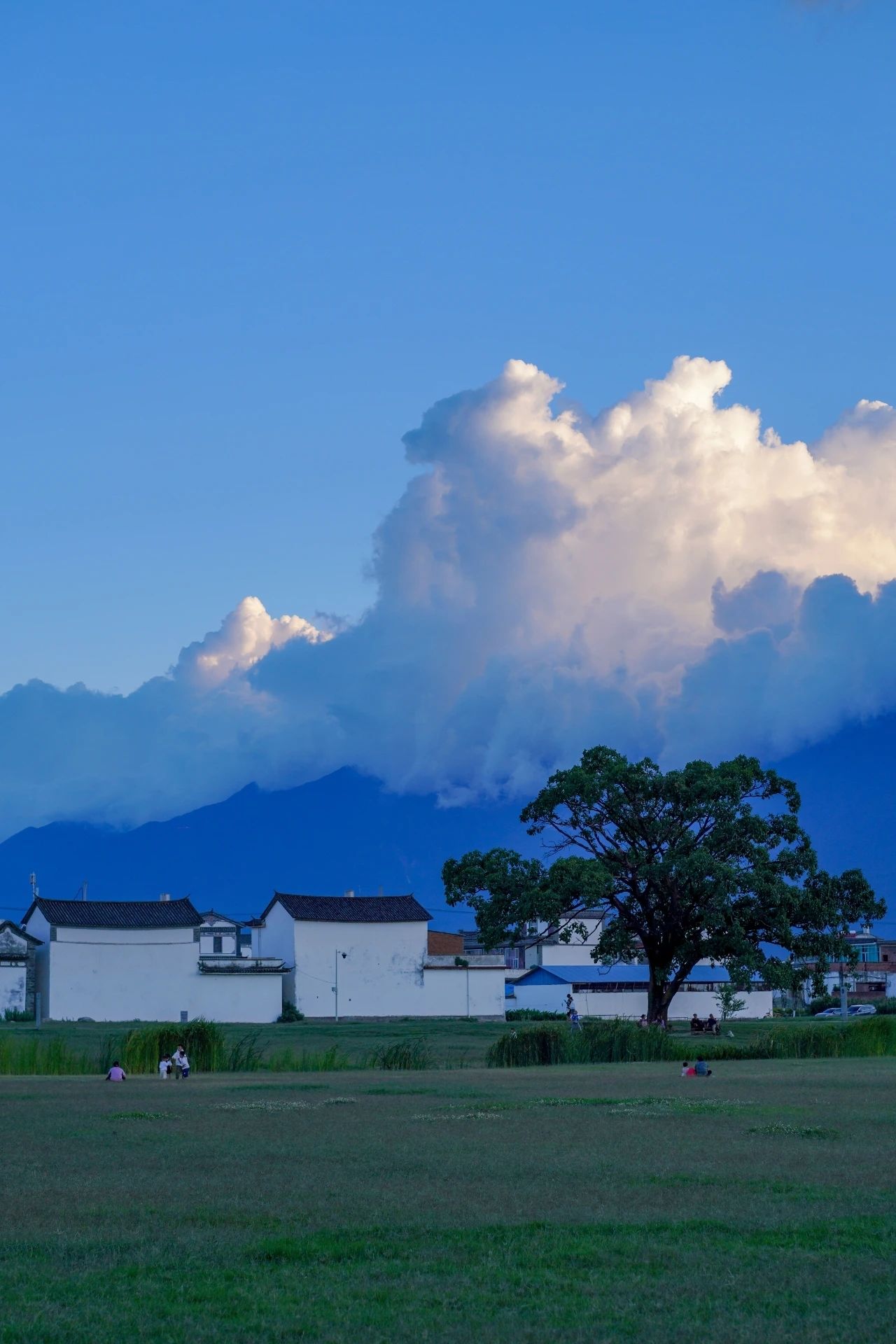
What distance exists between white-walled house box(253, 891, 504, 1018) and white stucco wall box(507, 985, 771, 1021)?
4.84m

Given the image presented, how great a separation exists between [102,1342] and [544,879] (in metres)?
50.3

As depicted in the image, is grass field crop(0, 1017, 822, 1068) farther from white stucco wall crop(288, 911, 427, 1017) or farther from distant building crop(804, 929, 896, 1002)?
distant building crop(804, 929, 896, 1002)

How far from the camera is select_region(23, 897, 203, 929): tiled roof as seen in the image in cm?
8425

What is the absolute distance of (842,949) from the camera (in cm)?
6075

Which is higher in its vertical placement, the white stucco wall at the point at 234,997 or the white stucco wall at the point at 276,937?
the white stucco wall at the point at 276,937

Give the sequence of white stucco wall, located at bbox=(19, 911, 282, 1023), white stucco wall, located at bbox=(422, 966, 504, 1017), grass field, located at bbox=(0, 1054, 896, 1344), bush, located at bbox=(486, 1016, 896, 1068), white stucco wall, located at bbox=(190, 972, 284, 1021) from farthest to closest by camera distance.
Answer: white stucco wall, located at bbox=(422, 966, 504, 1017), white stucco wall, located at bbox=(190, 972, 284, 1021), white stucco wall, located at bbox=(19, 911, 282, 1023), bush, located at bbox=(486, 1016, 896, 1068), grass field, located at bbox=(0, 1054, 896, 1344)

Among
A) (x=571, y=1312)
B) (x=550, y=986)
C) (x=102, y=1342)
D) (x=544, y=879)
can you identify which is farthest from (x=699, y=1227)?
(x=550, y=986)

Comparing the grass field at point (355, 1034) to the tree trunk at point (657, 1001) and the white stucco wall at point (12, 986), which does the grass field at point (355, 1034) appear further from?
the white stucco wall at point (12, 986)

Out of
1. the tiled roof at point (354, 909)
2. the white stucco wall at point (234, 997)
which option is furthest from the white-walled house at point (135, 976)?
the tiled roof at point (354, 909)

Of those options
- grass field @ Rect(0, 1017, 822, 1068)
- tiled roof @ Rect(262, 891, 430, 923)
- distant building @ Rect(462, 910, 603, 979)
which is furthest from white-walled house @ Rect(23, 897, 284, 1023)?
distant building @ Rect(462, 910, 603, 979)

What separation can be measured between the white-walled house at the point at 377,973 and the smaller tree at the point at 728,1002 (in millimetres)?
13440

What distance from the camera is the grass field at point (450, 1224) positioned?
30.1 ft

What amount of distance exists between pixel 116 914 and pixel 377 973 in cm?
1664

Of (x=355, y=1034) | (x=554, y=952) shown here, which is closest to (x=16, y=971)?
(x=355, y=1034)
